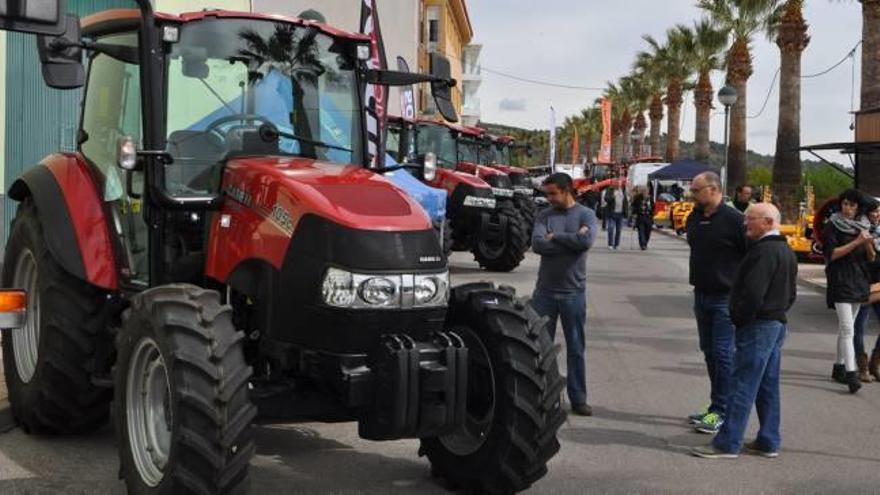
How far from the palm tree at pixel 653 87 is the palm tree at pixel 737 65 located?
19321 millimetres

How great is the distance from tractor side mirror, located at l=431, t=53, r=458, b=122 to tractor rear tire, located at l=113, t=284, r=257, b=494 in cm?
207

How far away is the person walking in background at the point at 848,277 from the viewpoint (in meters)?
8.59

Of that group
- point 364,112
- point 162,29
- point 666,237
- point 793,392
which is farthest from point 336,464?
point 666,237

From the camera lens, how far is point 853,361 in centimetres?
857

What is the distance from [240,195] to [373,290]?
0.99m

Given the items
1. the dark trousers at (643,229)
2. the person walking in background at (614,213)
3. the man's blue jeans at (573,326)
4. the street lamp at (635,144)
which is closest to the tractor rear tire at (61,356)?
the man's blue jeans at (573,326)

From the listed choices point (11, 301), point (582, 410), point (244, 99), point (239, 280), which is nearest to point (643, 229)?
point (582, 410)

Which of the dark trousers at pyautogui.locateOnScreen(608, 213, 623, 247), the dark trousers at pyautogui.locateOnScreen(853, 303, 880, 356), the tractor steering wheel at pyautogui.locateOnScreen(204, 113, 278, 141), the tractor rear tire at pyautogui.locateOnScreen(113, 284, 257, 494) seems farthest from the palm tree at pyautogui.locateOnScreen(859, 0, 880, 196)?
the tractor rear tire at pyautogui.locateOnScreen(113, 284, 257, 494)

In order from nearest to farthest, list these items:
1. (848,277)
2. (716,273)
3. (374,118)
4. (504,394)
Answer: (504,394) → (374,118) → (716,273) → (848,277)

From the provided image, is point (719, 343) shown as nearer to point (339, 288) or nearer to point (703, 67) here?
point (339, 288)

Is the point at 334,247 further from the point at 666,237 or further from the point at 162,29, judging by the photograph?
the point at 666,237

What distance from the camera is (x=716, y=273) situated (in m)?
6.91

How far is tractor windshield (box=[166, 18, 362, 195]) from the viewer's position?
5.30 m

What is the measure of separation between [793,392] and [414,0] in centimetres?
3820
